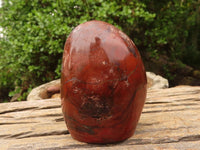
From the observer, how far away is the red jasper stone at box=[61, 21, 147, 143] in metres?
1.01

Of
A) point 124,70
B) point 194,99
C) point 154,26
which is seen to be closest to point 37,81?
point 154,26

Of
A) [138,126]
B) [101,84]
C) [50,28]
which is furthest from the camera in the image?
[50,28]

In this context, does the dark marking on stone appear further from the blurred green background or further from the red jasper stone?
the blurred green background

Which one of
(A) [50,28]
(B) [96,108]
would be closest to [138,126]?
(B) [96,108]

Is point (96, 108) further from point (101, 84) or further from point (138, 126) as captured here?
point (138, 126)

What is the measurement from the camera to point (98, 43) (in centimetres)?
104

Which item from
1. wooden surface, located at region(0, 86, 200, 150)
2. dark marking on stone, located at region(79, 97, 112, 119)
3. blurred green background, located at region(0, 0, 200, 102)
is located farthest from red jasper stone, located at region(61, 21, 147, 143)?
blurred green background, located at region(0, 0, 200, 102)

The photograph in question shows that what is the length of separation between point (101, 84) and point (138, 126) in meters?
0.49

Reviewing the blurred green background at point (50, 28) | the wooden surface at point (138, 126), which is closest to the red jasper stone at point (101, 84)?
the wooden surface at point (138, 126)

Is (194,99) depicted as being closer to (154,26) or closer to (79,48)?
(79,48)

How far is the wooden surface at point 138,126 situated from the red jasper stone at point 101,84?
0.34ft

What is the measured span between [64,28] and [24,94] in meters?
1.33

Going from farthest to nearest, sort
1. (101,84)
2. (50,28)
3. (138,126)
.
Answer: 1. (50,28)
2. (138,126)
3. (101,84)

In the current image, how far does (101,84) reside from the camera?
1007 mm
